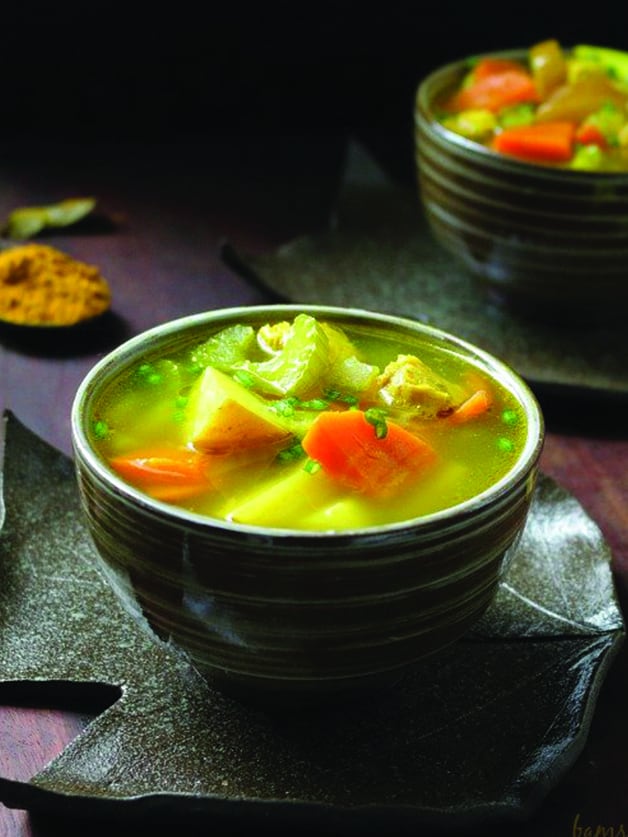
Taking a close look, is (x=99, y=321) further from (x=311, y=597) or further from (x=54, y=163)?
(x=311, y=597)

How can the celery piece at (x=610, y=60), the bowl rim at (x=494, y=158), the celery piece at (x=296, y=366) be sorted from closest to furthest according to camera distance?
the celery piece at (x=296, y=366) < the bowl rim at (x=494, y=158) < the celery piece at (x=610, y=60)

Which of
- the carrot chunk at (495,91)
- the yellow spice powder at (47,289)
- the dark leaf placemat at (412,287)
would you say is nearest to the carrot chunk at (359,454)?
the dark leaf placemat at (412,287)

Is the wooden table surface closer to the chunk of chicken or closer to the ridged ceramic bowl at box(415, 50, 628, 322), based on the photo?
the ridged ceramic bowl at box(415, 50, 628, 322)

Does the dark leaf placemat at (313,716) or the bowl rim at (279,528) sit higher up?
the bowl rim at (279,528)

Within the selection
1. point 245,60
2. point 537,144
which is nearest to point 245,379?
point 537,144

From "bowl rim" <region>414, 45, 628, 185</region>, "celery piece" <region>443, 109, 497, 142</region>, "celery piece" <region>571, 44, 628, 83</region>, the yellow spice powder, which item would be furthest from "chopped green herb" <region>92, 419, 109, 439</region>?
"celery piece" <region>571, 44, 628, 83</region>

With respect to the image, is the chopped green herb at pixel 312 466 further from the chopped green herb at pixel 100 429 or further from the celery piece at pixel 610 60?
the celery piece at pixel 610 60
